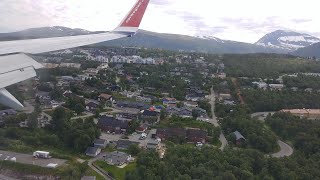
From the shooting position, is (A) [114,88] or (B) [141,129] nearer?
(B) [141,129]

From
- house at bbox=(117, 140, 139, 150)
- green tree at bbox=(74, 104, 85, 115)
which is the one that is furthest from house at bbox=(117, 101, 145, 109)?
house at bbox=(117, 140, 139, 150)

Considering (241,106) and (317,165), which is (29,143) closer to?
(317,165)

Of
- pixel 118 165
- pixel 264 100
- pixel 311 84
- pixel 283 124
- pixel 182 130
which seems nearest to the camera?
pixel 118 165

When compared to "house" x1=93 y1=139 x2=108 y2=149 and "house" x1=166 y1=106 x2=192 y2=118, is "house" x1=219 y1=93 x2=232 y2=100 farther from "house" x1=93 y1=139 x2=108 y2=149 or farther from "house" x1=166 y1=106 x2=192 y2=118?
"house" x1=93 y1=139 x2=108 y2=149

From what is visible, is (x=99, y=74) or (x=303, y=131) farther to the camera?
(x=99, y=74)

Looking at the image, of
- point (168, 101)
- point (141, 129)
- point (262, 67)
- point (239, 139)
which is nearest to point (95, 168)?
point (141, 129)

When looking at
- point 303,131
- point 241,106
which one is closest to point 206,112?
point 241,106

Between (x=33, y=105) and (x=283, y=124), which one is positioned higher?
(x=33, y=105)

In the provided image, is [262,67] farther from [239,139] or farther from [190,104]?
[239,139]
